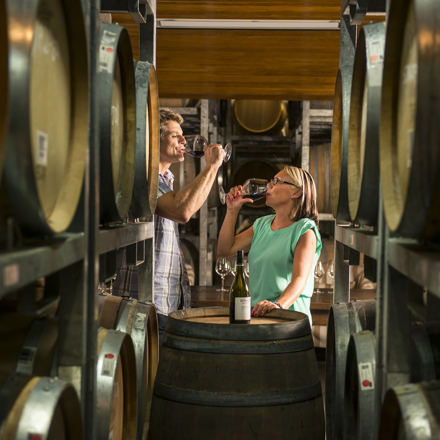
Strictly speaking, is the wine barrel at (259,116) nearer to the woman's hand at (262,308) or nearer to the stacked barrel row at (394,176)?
the woman's hand at (262,308)

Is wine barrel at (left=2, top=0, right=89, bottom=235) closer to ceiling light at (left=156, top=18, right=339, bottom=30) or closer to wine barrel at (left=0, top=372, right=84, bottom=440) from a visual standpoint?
wine barrel at (left=0, top=372, right=84, bottom=440)

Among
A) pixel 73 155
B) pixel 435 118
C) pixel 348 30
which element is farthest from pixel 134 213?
pixel 435 118

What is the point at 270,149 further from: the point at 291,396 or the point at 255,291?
the point at 291,396

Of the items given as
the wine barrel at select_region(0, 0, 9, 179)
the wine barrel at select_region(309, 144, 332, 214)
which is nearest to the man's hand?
the wine barrel at select_region(0, 0, 9, 179)

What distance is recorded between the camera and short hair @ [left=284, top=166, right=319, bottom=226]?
10.4ft

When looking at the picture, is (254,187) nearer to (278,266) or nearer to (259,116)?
(278,266)

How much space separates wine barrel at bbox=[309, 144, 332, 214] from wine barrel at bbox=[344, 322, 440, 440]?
3.96 m

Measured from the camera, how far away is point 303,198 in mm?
3131

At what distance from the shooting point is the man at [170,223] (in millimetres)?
2959

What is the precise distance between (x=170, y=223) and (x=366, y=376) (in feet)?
5.58

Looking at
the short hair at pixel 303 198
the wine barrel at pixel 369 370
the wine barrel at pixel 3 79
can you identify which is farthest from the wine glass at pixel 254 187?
the wine barrel at pixel 3 79

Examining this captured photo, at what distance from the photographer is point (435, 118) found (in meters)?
0.97

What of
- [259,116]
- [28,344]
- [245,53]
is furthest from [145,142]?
[259,116]

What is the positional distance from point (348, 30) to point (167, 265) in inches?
58.8
